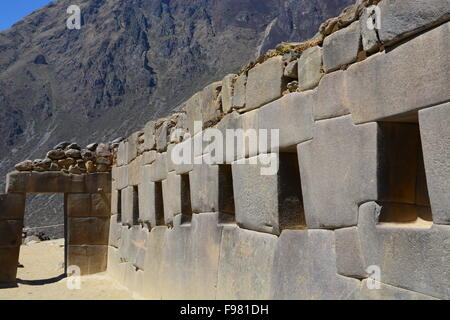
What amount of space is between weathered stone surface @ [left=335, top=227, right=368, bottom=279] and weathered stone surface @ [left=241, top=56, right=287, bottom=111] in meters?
1.26

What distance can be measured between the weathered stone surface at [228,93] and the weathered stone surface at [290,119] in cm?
69

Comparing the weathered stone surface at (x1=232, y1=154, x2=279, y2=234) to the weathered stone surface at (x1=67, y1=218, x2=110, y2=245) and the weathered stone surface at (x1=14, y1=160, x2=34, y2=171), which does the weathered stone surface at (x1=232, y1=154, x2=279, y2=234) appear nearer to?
the weathered stone surface at (x1=67, y1=218, x2=110, y2=245)

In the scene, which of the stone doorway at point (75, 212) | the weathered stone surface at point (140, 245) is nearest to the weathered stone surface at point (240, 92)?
the weathered stone surface at point (140, 245)

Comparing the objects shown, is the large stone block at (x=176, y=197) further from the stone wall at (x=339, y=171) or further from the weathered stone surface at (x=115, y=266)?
the weathered stone surface at (x=115, y=266)

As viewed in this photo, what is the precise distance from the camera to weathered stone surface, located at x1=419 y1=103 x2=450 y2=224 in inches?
99.0

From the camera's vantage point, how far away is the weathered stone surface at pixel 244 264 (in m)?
4.02

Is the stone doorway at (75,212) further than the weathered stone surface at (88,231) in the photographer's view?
No

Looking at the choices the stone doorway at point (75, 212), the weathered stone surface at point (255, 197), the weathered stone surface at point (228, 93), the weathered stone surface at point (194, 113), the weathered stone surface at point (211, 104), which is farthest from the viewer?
the stone doorway at point (75, 212)

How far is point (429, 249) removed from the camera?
2.58m

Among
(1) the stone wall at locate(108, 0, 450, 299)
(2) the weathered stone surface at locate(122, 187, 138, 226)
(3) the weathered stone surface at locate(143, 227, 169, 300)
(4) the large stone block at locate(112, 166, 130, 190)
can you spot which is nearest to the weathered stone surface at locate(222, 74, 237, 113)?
(1) the stone wall at locate(108, 0, 450, 299)

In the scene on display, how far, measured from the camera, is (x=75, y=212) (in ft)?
34.5

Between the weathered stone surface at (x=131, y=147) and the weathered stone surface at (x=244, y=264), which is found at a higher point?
the weathered stone surface at (x=131, y=147)

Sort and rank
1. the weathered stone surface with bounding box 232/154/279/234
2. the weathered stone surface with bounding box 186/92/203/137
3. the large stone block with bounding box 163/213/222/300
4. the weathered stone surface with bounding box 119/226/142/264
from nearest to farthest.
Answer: the weathered stone surface with bounding box 232/154/279/234 < the large stone block with bounding box 163/213/222/300 < the weathered stone surface with bounding box 186/92/203/137 < the weathered stone surface with bounding box 119/226/142/264

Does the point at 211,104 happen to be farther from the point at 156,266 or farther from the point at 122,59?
the point at 122,59
